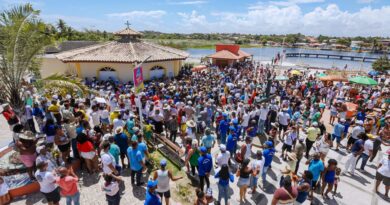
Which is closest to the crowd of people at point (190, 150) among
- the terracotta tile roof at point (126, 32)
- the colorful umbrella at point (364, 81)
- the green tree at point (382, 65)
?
the colorful umbrella at point (364, 81)

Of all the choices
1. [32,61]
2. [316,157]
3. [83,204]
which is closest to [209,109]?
[316,157]

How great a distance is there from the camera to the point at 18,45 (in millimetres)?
6676

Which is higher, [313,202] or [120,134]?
[120,134]

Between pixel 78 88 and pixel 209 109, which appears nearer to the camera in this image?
pixel 78 88

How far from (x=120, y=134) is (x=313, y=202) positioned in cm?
568

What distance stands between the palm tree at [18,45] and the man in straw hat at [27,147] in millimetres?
2193

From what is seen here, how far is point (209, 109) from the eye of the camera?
9.70 meters

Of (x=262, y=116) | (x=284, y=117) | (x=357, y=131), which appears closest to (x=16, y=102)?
(x=262, y=116)

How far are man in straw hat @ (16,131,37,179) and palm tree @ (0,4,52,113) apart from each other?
2193 millimetres

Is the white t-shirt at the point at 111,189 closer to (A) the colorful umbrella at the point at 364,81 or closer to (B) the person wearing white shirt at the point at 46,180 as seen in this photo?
(B) the person wearing white shirt at the point at 46,180

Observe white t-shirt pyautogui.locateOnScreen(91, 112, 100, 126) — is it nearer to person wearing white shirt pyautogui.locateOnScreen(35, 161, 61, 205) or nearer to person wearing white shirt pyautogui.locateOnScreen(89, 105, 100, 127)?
person wearing white shirt pyautogui.locateOnScreen(89, 105, 100, 127)

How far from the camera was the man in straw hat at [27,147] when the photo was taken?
18.1 feet

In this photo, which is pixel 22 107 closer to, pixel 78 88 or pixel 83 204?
pixel 78 88

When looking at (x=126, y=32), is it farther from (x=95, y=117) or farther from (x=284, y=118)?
(x=284, y=118)
